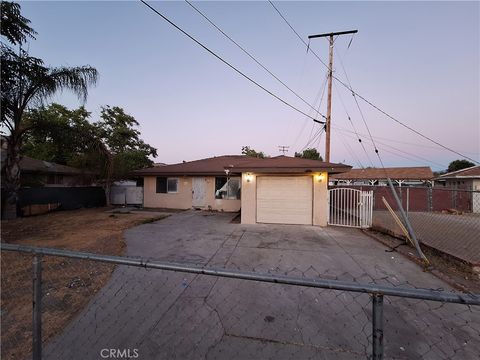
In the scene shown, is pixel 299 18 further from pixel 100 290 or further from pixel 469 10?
pixel 100 290

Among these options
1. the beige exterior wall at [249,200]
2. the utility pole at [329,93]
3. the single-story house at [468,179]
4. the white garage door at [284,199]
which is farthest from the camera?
the single-story house at [468,179]

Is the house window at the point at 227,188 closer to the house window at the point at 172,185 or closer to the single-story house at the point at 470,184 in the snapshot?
the house window at the point at 172,185

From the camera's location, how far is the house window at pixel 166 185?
1677cm

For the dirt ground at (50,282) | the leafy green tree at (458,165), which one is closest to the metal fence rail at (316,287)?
the dirt ground at (50,282)

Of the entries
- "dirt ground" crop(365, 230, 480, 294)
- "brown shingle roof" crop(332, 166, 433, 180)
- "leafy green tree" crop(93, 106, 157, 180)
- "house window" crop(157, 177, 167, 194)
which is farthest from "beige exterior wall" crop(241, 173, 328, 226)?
"brown shingle roof" crop(332, 166, 433, 180)

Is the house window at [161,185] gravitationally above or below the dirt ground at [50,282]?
above

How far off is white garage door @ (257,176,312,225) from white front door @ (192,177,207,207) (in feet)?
19.7

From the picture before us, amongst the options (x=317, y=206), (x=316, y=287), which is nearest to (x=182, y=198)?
(x=317, y=206)

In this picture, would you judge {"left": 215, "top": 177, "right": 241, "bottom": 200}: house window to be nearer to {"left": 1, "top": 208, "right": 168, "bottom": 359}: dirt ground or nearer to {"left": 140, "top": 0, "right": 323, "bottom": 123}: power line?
{"left": 140, "top": 0, "right": 323, "bottom": 123}: power line

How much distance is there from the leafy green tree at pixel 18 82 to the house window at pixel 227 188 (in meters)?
8.70

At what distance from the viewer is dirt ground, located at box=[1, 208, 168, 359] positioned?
3.10m

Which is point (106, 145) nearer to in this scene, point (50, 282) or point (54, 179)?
point (54, 179)

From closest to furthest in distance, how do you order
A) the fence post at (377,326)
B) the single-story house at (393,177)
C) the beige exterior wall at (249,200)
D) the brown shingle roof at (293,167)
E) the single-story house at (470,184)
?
the fence post at (377,326) → the brown shingle roof at (293,167) → the beige exterior wall at (249,200) → the single-story house at (470,184) → the single-story house at (393,177)

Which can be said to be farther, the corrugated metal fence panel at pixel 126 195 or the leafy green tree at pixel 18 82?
the corrugated metal fence panel at pixel 126 195
